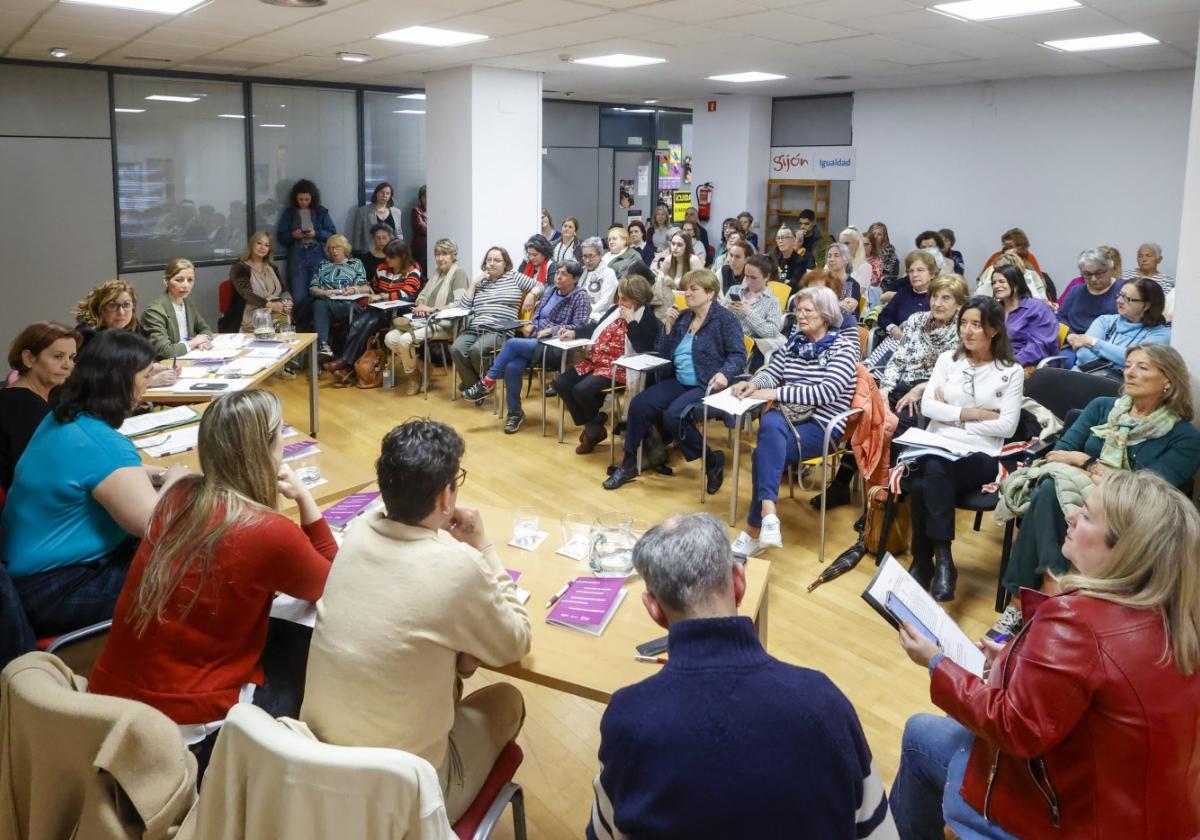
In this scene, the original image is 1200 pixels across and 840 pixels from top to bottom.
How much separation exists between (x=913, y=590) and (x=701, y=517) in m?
0.86

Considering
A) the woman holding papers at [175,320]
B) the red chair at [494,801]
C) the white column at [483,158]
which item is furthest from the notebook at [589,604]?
the white column at [483,158]

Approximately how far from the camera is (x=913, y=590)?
2441 millimetres

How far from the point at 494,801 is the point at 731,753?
900mm

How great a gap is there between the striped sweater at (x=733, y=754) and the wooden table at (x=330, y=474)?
6.26ft

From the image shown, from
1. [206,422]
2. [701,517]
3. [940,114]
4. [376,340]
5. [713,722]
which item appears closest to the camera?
[713,722]

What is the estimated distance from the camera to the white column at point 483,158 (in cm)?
875

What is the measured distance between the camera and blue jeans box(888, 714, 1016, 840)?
213 centimetres

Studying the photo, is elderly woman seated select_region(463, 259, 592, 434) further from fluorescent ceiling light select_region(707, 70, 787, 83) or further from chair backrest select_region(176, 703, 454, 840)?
chair backrest select_region(176, 703, 454, 840)

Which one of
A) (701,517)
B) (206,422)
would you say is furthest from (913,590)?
(206,422)

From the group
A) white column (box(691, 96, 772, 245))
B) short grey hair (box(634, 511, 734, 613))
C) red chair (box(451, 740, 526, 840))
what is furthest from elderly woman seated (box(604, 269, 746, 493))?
white column (box(691, 96, 772, 245))

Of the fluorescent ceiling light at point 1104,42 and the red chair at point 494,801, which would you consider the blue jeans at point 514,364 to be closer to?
the fluorescent ceiling light at point 1104,42

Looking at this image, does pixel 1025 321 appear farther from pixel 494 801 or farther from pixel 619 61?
pixel 494 801

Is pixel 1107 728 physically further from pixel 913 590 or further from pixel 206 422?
pixel 206 422

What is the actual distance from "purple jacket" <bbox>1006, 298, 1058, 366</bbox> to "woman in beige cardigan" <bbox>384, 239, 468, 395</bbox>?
449 centimetres
